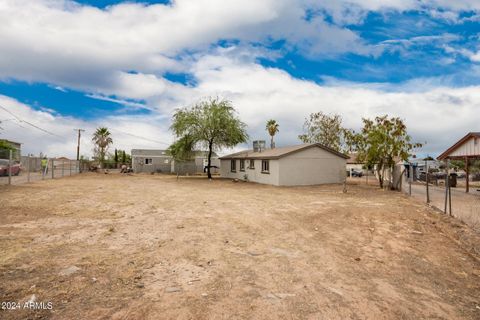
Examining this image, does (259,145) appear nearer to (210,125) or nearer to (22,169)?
(210,125)

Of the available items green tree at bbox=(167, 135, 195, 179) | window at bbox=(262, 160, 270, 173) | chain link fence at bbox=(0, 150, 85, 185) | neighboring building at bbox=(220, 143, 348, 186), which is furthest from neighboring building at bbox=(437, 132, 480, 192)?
chain link fence at bbox=(0, 150, 85, 185)

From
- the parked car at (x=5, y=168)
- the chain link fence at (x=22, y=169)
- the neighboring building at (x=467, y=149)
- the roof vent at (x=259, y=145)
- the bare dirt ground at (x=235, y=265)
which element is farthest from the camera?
the roof vent at (x=259, y=145)

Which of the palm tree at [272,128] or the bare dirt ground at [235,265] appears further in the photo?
the palm tree at [272,128]

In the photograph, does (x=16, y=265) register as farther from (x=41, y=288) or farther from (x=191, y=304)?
(x=191, y=304)

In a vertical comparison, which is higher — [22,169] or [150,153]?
[150,153]

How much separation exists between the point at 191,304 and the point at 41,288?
2369mm

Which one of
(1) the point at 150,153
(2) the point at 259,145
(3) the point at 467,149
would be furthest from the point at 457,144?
(1) the point at 150,153

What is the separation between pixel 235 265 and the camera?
5.76 meters

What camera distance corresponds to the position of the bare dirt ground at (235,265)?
164 inches

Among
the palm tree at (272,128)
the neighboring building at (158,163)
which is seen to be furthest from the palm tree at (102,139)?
the palm tree at (272,128)

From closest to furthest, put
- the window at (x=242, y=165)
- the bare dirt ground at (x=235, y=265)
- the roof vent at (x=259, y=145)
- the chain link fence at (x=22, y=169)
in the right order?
the bare dirt ground at (x=235, y=265)
the chain link fence at (x=22, y=169)
the window at (x=242, y=165)
the roof vent at (x=259, y=145)

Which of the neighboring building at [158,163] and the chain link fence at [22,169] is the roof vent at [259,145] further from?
the chain link fence at [22,169]

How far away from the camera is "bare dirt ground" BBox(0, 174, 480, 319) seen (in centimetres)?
416

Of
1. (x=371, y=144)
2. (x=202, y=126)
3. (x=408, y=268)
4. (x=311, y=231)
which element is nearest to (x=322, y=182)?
(x=371, y=144)
